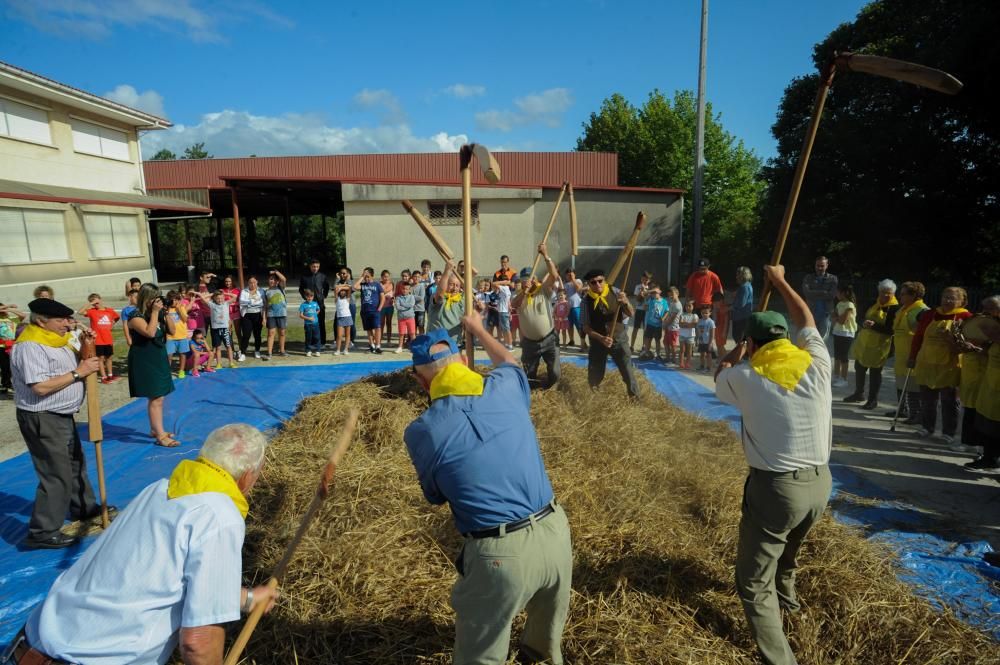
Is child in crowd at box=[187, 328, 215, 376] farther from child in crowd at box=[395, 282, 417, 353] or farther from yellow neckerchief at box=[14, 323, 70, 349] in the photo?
yellow neckerchief at box=[14, 323, 70, 349]

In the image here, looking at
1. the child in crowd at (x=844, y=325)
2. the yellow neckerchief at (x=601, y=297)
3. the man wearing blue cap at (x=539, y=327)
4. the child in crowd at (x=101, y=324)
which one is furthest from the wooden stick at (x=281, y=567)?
the child in crowd at (x=844, y=325)

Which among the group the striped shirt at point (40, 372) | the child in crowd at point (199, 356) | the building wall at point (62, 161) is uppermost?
the building wall at point (62, 161)

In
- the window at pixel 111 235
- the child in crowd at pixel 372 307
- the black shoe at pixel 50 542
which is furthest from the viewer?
the window at pixel 111 235

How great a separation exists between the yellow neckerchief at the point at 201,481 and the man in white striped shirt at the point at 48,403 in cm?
318

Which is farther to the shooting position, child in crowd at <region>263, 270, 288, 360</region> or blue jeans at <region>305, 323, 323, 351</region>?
blue jeans at <region>305, 323, 323, 351</region>

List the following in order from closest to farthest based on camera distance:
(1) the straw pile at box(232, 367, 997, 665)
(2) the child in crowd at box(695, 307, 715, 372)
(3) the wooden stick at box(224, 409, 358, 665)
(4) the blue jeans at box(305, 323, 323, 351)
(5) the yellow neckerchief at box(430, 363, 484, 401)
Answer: (3) the wooden stick at box(224, 409, 358, 665) < (5) the yellow neckerchief at box(430, 363, 484, 401) < (1) the straw pile at box(232, 367, 997, 665) < (2) the child in crowd at box(695, 307, 715, 372) < (4) the blue jeans at box(305, 323, 323, 351)

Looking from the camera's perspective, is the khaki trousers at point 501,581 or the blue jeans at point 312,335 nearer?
the khaki trousers at point 501,581

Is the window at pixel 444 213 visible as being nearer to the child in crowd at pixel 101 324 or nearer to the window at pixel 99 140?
the window at pixel 99 140

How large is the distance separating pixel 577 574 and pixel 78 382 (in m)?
4.18

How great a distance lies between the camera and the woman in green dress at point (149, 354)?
6.07 m

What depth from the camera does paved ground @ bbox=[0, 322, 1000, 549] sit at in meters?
4.77

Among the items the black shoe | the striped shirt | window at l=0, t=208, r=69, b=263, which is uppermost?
window at l=0, t=208, r=69, b=263

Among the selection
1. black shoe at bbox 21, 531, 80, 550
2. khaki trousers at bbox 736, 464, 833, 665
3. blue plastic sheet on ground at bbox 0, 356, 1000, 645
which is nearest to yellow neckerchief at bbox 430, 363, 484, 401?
khaki trousers at bbox 736, 464, 833, 665

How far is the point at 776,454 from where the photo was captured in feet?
9.66
